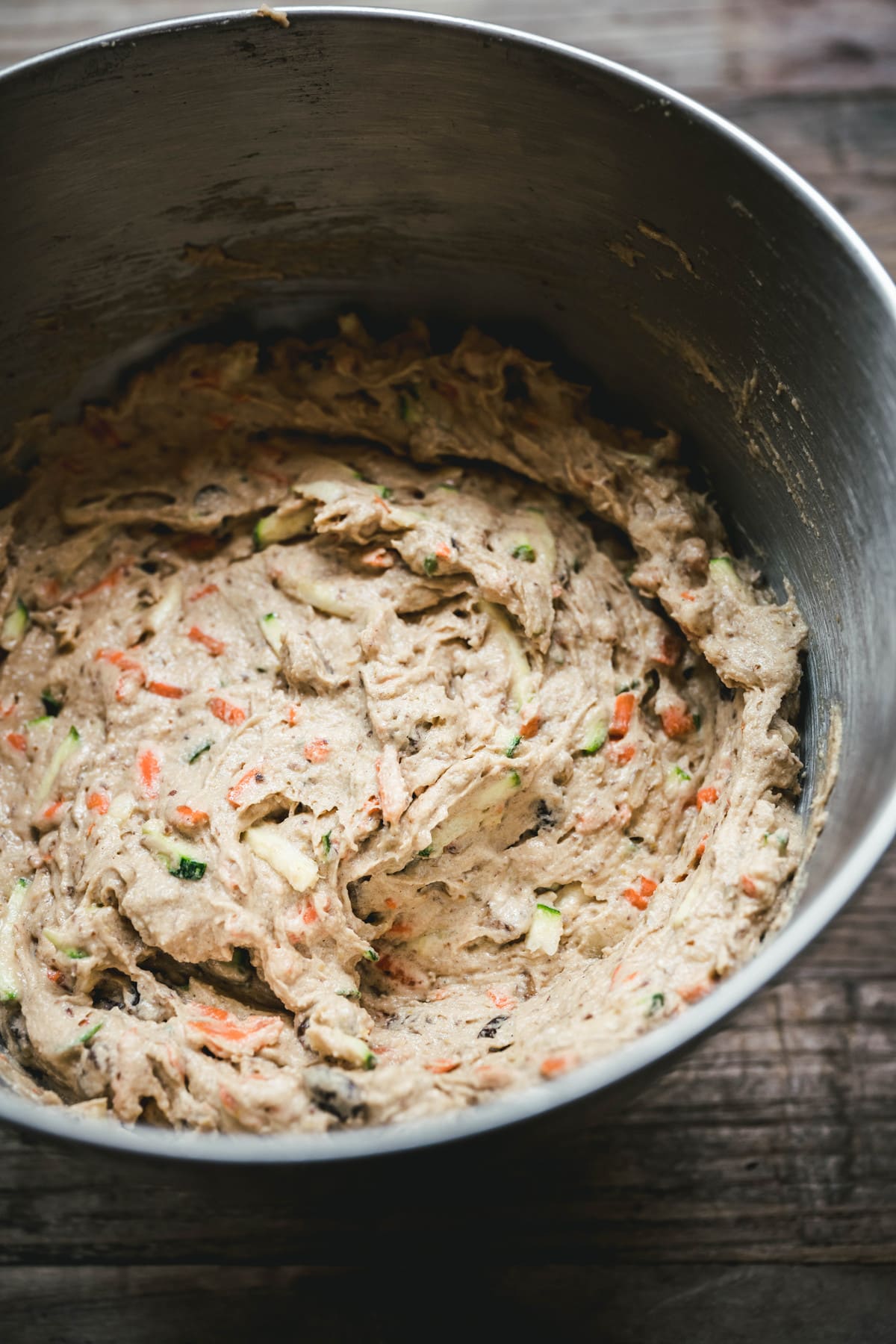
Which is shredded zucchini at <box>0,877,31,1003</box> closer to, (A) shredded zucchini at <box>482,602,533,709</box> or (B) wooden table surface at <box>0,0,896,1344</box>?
(B) wooden table surface at <box>0,0,896,1344</box>

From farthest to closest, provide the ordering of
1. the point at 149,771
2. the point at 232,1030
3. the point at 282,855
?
the point at 149,771 < the point at 282,855 < the point at 232,1030

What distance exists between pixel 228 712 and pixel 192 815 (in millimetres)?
246

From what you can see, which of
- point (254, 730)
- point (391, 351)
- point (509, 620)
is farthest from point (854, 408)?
point (254, 730)

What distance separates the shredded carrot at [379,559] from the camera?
A: 223cm

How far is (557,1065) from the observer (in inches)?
58.6

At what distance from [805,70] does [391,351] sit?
1629mm

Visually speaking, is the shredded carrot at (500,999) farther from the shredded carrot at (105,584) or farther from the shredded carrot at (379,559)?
the shredded carrot at (105,584)

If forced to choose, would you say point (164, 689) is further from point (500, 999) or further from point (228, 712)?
point (500, 999)

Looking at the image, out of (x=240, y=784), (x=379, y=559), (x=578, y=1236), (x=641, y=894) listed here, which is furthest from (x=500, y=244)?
(x=578, y=1236)

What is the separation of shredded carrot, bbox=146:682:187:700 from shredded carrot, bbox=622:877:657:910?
3.17ft

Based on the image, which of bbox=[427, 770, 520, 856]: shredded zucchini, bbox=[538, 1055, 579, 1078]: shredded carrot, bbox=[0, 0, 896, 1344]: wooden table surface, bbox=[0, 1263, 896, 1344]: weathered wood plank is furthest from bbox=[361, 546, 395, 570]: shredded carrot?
bbox=[0, 1263, 896, 1344]: weathered wood plank

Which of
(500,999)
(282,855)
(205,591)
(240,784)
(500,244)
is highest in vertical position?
(500,244)

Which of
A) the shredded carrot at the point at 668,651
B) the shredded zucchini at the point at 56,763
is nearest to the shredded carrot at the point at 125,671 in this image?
the shredded zucchini at the point at 56,763

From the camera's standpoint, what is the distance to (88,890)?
6.24 feet
